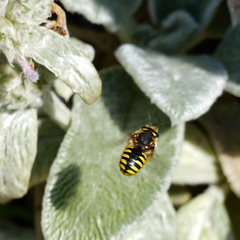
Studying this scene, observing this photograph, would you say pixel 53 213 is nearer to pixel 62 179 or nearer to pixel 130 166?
pixel 62 179

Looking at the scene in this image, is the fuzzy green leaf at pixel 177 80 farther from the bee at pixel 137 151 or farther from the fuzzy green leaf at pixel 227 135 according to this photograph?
the fuzzy green leaf at pixel 227 135

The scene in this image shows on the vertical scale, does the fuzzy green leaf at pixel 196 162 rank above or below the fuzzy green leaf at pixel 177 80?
below

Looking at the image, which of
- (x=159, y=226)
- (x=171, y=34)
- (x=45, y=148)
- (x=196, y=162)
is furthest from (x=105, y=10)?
(x=159, y=226)

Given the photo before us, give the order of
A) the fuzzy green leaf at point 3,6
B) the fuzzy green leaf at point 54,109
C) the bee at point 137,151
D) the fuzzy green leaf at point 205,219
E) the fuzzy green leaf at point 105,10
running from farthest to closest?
the fuzzy green leaf at point 205,219
the fuzzy green leaf at point 105,10
the fuzzy green leaf at point 54,109
the bee at point 137,151
the fuzzy green leaf at point 3,6

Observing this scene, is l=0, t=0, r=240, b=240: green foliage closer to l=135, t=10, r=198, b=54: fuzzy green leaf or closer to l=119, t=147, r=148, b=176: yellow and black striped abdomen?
l=135, t=10, r=198, b=54: fuzzy green leaf

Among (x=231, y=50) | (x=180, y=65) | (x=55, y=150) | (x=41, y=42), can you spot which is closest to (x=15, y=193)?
(x=55, y=150)

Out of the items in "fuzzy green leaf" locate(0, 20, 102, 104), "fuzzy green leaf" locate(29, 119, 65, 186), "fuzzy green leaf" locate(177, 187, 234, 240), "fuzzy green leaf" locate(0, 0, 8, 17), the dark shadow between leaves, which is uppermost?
"fuzzy green leaf" locate(0, 0, 8, 17)

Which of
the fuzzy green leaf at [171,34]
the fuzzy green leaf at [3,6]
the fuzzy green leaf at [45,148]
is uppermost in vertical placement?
the fuzzy green leaf at [3,6]

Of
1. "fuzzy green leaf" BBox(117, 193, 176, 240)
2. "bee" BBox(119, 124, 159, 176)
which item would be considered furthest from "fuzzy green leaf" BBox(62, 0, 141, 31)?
"fuzzy green leaf" BBox(117, 193, 176, 240)

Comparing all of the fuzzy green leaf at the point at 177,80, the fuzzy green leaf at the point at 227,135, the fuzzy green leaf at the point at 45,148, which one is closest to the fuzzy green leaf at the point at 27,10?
the fuzzy green leaf at the point at 177,80
